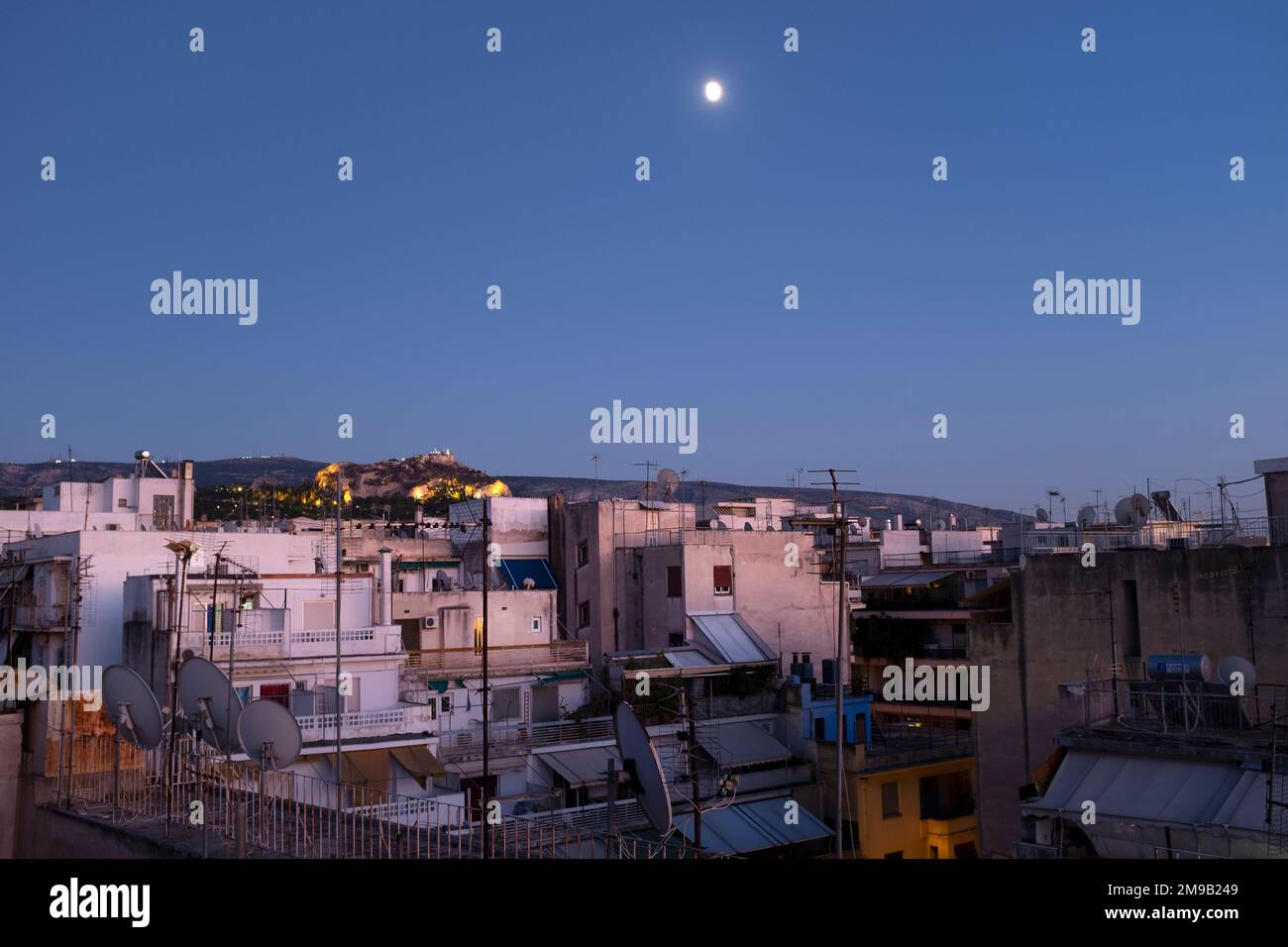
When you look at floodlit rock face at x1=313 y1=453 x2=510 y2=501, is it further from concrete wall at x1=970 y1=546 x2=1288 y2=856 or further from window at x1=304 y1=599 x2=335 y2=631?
concrete wall at x1=970 y1=546 x2=1288 y2=856

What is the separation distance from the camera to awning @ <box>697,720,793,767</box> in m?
24.6

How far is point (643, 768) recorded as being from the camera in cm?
966

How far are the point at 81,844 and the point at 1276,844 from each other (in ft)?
39.1

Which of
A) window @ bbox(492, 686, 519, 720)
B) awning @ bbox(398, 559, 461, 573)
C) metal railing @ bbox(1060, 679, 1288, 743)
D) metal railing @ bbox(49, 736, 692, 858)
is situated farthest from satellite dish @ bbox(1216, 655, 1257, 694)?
awning @ bbox(398, 559, 461, 573)

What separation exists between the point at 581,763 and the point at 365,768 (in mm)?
5117

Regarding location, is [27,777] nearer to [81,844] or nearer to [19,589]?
[81,844]

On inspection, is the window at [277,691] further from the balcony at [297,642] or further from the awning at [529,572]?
the awning at [529,572]

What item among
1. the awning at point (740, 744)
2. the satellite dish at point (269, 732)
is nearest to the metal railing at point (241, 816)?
the satellite dish at point (269, 732)

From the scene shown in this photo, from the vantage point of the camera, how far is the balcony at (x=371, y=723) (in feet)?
70.3

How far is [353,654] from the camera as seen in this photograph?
79.0ft

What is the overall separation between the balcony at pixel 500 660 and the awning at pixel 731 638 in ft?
11.8

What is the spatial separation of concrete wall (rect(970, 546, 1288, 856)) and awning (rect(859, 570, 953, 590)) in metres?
Result: 17.1

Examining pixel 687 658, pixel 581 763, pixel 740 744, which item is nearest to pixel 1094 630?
pixel 740 744
